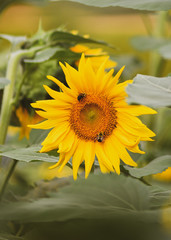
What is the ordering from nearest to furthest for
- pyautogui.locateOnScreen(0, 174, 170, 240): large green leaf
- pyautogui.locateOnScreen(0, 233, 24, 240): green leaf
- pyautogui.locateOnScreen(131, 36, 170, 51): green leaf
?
1. pyautogui.locateOnScreen(0, 174, 170, 240): large green leaf
2. pyautogui.locateOnScreen(0, 233, 24, 240): green leaf
3. pyautogui.locateOnScreen(131, 36, 170, 51): green leaf

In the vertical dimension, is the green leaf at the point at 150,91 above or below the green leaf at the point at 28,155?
above

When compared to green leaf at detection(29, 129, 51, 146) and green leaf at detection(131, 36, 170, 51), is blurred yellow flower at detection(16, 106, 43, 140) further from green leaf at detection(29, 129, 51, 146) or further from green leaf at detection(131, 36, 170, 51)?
green leaf at detection(131, 36, 170, 51)

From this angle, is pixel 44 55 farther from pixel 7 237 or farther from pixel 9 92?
pixel 7 237

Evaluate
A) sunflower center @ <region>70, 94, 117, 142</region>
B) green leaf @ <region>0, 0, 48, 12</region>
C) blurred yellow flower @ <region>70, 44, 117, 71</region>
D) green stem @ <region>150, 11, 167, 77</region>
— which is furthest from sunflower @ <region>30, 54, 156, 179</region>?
green stem @ <region>150, 11, 167, 77</region>

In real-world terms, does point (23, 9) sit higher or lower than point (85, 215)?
higher

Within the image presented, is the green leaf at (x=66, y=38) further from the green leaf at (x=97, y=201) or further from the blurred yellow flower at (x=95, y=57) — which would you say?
the green leaf at (x=97, y=201)

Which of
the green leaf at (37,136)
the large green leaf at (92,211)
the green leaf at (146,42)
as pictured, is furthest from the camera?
the green leaf at (146,42)

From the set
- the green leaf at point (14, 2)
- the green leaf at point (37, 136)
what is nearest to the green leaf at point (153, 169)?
the green leaf at point (37, 136)

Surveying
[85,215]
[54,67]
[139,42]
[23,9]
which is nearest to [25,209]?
[85,215]

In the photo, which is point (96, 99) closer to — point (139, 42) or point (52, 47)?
point (52, 47)
